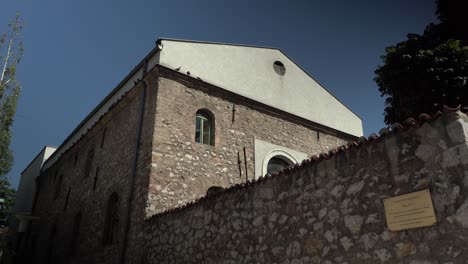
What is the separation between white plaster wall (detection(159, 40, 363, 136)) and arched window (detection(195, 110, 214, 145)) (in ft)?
4.21

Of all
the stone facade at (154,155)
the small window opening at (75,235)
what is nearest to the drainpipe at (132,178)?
the stone facade at (154,155)

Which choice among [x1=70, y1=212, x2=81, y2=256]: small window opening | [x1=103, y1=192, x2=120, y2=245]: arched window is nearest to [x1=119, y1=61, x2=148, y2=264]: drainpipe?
[x1=103, y1=192, x2=120, y2=245]: arched window

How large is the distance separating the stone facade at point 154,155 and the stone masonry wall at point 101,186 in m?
0.04

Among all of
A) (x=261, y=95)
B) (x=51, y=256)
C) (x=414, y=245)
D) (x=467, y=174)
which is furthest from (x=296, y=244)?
(x=51, y=256)

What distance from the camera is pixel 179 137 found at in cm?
1051

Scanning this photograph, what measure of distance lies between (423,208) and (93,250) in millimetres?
10011

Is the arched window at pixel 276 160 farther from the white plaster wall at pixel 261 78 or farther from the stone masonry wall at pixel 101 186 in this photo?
the stone masonry wall at pixel 101 186

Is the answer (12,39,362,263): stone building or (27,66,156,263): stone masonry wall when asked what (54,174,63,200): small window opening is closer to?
(27,66,156,263): stone masonry wall

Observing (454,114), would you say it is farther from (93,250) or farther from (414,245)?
(93,250)

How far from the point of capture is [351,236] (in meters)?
4.32

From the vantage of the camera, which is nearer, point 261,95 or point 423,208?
point 423,208

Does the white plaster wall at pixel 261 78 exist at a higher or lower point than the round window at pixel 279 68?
lower

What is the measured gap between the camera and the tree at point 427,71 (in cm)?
1040

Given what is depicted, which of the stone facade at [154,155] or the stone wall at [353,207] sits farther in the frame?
the stone facade at [154,155]
